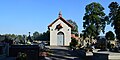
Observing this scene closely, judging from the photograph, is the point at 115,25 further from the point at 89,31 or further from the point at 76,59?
the point at 76,59

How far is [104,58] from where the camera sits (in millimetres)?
20750

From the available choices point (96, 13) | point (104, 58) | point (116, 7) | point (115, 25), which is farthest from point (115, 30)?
point (104, 58)

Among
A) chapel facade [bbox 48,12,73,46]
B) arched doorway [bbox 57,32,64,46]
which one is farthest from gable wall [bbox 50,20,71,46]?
arched doorway [bbox 57,32,64,46]

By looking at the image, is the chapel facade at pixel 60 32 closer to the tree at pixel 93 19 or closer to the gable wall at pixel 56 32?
the gable wall at pixel 56 32

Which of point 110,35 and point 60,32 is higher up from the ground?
point 60,32

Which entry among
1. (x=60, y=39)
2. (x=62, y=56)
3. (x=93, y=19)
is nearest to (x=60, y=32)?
(x=60, y=39)

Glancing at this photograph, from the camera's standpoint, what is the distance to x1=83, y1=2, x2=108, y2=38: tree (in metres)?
64.2

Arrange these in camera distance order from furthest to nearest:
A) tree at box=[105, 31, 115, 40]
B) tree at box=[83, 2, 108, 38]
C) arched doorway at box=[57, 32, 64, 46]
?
tree at box=[83, 2, 108, 38]
tree at box=[105, 31, 115, 40]
arched doorway at box=[57, 32, 64, 46]

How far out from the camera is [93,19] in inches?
2530

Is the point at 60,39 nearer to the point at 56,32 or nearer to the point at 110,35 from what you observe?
the point at 56,32

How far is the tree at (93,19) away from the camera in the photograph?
6425 centimetres

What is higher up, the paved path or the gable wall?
the gable wall

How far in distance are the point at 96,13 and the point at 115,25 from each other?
10290mm

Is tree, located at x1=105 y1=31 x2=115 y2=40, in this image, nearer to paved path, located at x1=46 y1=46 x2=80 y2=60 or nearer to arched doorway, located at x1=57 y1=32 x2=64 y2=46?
arched doorway, located at x1=57 y1=32 x2=64 y2=46
